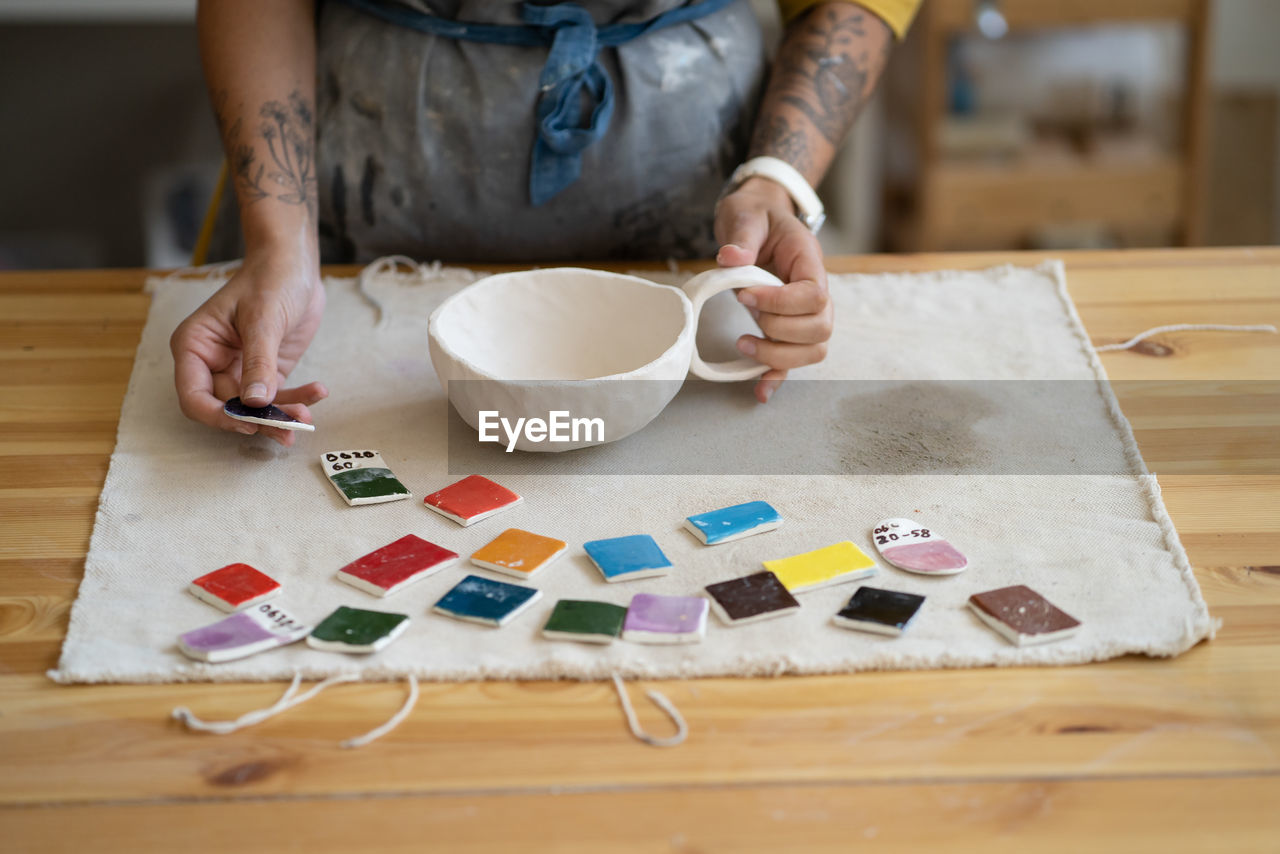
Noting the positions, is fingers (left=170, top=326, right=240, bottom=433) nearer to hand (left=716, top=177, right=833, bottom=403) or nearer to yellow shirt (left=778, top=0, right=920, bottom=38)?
hand (left=716, top=177, right=833, bottom=403)

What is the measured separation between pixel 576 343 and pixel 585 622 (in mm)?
308

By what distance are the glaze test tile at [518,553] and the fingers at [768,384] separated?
9.6 inches

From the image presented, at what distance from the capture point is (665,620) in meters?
0.61

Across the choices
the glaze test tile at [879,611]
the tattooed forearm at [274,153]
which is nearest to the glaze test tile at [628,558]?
the glaze test tile at [879,611]

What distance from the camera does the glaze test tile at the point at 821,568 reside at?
0.64m

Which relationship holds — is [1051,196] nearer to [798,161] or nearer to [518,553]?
[798,161]

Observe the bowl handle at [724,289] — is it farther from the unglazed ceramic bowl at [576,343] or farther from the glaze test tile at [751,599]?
the glaze test tile at [751,599]

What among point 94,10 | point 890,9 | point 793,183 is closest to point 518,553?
point 793,183

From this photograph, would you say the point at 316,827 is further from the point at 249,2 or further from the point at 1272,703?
the point at 249,2

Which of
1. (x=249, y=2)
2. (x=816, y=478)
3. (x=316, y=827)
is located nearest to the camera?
(x=316, y=827)

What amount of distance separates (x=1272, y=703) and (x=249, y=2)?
1001 mm

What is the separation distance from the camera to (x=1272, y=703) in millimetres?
561

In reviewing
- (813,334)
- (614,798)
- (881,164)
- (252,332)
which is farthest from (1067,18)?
(614,798)

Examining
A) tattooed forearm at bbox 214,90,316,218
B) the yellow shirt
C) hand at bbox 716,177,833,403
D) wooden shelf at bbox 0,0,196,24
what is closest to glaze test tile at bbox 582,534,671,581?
hand at bbox 716,177,833,403
